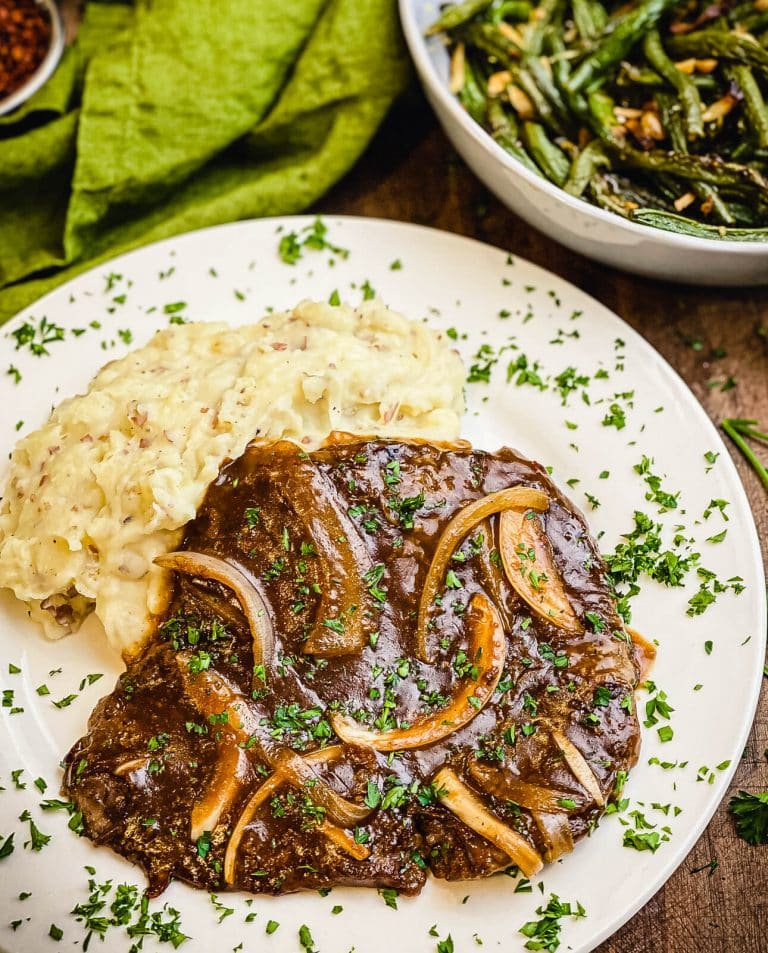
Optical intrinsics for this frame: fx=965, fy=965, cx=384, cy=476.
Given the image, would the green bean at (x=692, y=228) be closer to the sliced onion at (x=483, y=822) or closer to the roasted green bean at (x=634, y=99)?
the roasted green bean at (x=634, y=99)

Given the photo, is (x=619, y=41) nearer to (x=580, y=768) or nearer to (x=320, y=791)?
(x=580, y=768)

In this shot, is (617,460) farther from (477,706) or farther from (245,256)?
(245,256)

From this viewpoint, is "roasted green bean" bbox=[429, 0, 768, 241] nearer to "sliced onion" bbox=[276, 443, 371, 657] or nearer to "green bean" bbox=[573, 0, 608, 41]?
"green bean" bbox=[573, 0, 608, 41]

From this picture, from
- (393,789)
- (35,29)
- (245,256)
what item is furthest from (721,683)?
(35,29)

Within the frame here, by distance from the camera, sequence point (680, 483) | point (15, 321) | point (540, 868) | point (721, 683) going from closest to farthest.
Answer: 1. point (540, 868)
2. point (721, 683)
3. point (680, 483)
4. point (15, 321)

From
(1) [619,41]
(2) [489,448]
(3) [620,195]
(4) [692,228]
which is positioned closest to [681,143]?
(3) [620,195]

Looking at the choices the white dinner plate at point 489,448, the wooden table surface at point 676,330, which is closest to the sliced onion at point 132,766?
the white dinner plate at point 489,448
